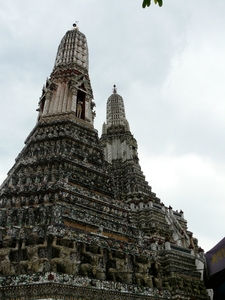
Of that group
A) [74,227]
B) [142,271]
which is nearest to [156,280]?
[142,271]

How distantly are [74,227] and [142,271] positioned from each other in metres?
3.41

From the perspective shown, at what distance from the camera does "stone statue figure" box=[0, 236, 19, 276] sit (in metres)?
10.2

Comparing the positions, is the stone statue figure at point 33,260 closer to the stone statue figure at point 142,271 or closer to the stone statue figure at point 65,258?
the stone statue figure at point 65,258

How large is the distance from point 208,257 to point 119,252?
4.19 metres

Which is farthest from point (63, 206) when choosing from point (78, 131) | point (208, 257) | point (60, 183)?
point (78, 131)

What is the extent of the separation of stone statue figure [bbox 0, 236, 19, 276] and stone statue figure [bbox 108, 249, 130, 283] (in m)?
3.67

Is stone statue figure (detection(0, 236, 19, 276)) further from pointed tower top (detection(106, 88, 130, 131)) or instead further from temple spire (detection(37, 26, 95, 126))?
pointed tower top (detection(106, 88, 130, 131))

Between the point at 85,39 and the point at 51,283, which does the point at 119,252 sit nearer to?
the point at 51,283

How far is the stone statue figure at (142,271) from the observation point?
12.2 m

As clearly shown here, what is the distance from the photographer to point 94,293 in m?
10.3

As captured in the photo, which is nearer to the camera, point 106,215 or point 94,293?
point 94,293

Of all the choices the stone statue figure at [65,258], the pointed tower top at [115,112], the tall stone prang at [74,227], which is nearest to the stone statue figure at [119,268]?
the tall stone prang at [74,227]

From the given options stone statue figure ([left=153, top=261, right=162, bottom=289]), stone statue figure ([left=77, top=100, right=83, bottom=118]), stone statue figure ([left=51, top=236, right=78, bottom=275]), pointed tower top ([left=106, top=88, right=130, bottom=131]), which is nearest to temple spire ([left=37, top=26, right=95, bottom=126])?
stone statue figure ([left=77, top=100, right=83, bottom=118])

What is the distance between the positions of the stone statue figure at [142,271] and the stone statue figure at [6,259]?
4915 mm
